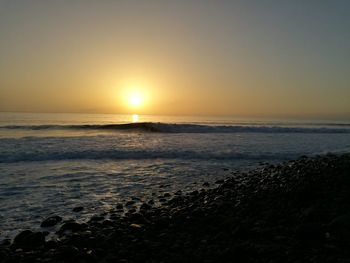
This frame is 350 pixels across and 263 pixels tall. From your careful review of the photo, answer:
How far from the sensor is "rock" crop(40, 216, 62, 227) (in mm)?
6504

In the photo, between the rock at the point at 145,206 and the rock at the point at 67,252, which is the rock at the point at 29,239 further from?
the rock at the point at 145,206

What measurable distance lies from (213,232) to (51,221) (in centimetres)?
309

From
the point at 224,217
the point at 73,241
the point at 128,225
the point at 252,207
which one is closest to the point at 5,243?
the point at 73,241

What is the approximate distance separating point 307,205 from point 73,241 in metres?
4.45

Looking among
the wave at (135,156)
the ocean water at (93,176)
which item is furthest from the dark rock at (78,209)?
the wave at (135,156)

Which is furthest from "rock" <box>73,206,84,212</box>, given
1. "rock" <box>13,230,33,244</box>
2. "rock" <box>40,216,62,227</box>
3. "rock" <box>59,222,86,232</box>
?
"rock" <box>13,230,33,244</box>

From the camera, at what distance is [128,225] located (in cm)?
638

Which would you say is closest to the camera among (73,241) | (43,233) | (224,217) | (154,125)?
(73,241)

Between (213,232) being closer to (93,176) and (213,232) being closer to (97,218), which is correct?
(97,218)

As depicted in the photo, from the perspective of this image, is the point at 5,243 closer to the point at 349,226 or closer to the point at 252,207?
the point at 252,207

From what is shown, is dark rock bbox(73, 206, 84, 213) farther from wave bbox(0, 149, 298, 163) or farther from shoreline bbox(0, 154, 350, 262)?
wave bbox(0, 149, 298, 163)

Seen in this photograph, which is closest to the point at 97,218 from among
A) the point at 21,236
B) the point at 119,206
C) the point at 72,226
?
the point at 72,226

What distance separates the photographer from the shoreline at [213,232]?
464cm

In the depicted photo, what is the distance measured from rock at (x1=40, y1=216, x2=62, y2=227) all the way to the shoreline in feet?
0.06
